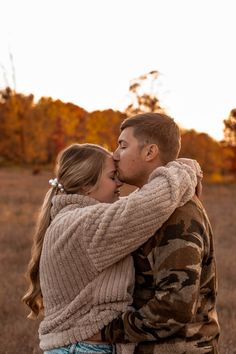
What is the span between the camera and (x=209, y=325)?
8.75ft

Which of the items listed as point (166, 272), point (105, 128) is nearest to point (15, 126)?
point (105, 128)

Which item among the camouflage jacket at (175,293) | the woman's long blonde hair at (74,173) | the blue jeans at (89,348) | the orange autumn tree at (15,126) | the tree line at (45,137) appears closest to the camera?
the camouflage jacket at (175,293)

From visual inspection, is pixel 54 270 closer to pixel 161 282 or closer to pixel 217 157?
pixel 161 282

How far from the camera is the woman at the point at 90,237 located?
250 centimetres

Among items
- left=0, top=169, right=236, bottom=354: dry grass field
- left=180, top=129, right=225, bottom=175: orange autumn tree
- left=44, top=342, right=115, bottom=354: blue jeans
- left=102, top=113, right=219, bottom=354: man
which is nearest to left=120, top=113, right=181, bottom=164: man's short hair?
left=102, top=113, right=219, bottom=354: man

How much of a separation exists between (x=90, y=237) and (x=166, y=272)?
14.7 inches

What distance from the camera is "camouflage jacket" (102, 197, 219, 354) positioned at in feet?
7.95

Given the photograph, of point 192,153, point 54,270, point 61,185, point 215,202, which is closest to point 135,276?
point 54,270

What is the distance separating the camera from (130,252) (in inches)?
101

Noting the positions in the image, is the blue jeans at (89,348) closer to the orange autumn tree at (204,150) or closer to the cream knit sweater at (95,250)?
the cream knit sweater at (95,250)

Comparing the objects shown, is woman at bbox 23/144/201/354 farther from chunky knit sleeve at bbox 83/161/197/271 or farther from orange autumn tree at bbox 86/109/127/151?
orange autumn tree at bbox 86/109/127/151

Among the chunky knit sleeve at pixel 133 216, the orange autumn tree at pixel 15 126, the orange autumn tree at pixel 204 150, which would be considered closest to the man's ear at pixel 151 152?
the chunky knit sleeve at pixel 133 216

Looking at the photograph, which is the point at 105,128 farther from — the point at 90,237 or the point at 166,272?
the point at 166,272

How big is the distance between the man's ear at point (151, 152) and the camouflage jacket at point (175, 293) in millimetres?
269
